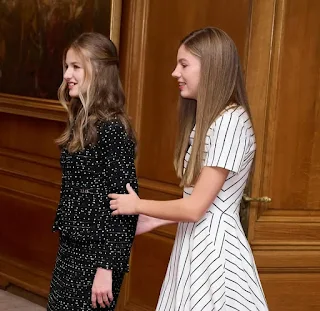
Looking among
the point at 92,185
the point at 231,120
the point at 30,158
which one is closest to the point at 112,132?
the point at 92,185

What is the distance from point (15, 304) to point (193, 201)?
10.9ft

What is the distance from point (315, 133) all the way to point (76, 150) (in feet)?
5.66

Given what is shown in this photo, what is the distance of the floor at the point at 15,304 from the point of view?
222 inches

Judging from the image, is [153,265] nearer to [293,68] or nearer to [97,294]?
[293,68]

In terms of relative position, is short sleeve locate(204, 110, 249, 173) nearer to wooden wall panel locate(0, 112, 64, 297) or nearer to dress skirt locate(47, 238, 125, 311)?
dress skirt locate(47, 238, 125, 311)

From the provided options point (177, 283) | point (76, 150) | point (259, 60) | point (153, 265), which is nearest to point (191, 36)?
point (76, 150)

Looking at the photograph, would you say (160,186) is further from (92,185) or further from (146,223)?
(92,185)

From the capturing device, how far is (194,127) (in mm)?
2889

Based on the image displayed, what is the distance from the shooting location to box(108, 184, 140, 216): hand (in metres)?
2.71

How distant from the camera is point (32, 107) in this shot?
5703 mm

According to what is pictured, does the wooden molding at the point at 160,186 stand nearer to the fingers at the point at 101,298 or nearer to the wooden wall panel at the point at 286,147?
the wooden wall panel at the point at 286,147

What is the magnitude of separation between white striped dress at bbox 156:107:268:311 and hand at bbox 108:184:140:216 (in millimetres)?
252

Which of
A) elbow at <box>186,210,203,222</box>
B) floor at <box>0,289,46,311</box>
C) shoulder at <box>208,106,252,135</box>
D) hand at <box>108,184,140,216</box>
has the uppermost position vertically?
shoulder at <box>208,106,252,135</box>

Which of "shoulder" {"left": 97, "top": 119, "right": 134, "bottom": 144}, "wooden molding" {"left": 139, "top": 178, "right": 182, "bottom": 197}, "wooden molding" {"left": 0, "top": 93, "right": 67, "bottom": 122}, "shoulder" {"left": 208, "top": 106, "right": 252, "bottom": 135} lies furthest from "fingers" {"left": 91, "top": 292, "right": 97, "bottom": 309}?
"wooden molding" {"left": 0, "top": 93, "right": 67, "bottom": 122}
